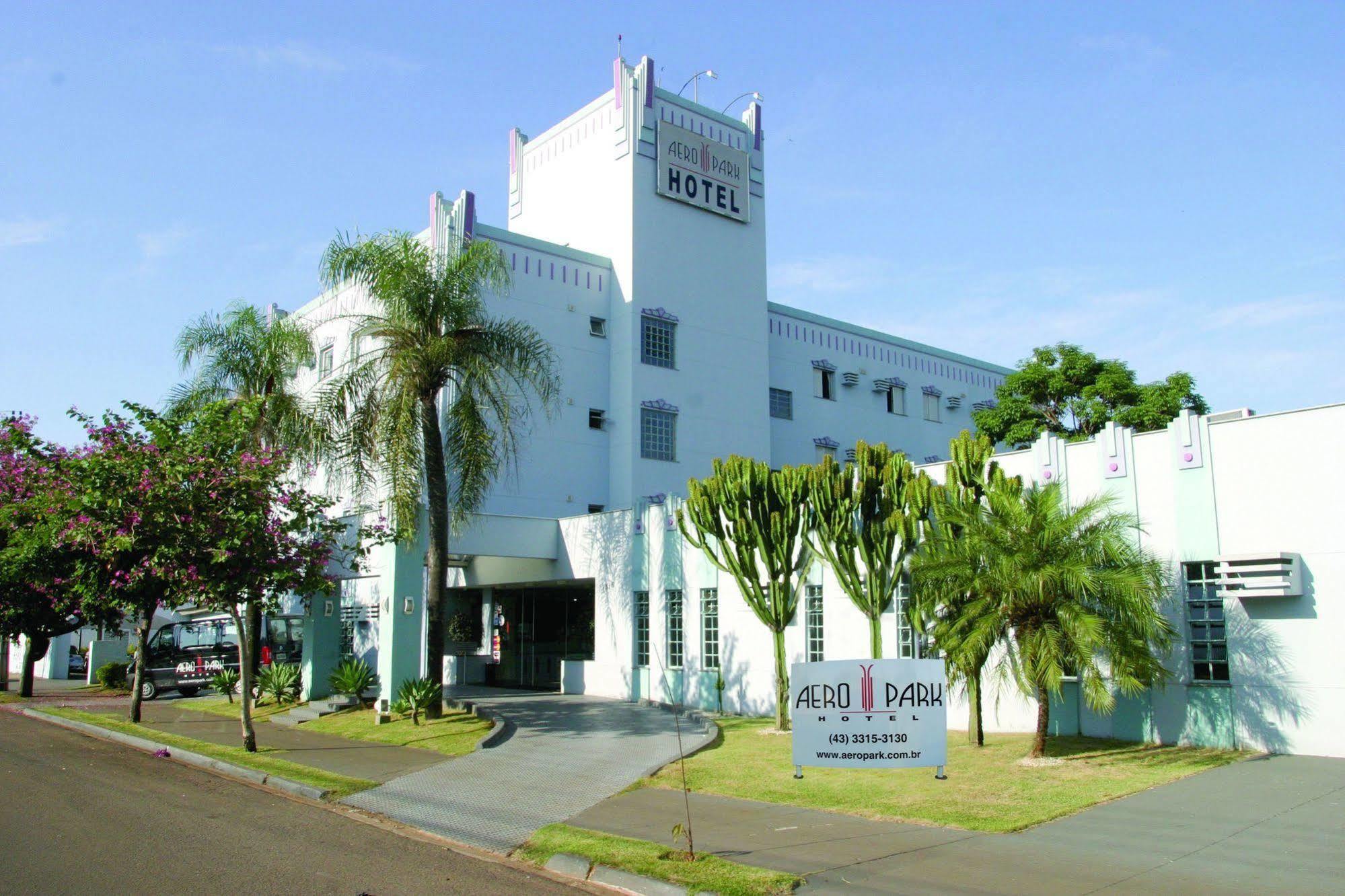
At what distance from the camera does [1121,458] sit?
1678 cm

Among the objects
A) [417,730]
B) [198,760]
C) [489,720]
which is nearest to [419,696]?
[417,730]

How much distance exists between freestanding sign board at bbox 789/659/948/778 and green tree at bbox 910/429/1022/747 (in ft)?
15.4

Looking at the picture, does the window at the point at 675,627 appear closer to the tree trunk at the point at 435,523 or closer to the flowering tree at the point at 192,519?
the tree trunk at the point at 435,523

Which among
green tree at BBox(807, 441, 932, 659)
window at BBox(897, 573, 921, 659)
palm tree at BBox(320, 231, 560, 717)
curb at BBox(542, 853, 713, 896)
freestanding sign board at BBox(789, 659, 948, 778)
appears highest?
palm tree at BBox(320, 231, 560, 717)

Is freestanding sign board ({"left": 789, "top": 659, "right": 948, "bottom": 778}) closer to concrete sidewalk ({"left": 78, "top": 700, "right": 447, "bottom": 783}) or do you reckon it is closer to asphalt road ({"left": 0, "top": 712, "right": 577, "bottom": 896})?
asphalt road ({"left": 0, "top": 712, "right": 577, "bottom": 896})

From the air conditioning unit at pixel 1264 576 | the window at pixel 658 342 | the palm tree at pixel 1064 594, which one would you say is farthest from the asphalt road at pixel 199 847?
the window at pixel 658 342

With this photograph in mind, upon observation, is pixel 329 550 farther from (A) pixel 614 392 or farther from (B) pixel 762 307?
(B) pixel 762 307

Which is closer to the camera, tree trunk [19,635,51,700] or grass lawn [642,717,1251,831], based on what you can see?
grass lawn [642,717,1251,831]

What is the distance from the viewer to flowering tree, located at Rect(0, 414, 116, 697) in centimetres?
1875

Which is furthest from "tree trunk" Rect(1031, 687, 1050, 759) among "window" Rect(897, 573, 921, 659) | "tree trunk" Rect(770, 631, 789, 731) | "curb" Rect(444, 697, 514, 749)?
"curb" Rect(444, 697, 514, 749)

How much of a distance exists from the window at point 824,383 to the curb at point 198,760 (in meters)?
24.4

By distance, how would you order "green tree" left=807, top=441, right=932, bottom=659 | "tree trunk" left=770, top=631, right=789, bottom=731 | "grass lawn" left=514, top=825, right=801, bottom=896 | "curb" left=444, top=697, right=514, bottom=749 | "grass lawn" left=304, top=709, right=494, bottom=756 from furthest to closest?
"tree trunk" left=770, top=631, right=789, bottom=731, "grass lawn" left=304, top=709, right=494, bottom=756, "curb" left=444, top=697, right=514, bottom=749, "green tree" left=807, top=441, right=932, bottom=659, "grass lawn" left=514, top=825, right=801, bottom=896

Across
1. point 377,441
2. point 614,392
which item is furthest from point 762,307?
point 377,441

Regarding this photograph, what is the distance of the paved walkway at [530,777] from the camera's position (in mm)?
11742
